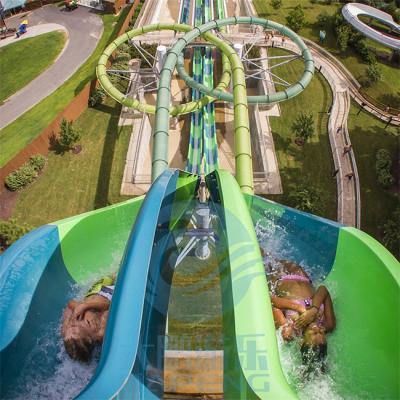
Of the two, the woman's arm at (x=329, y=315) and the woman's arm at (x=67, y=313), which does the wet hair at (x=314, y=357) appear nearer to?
the woman's arm at (x=329, y=315)

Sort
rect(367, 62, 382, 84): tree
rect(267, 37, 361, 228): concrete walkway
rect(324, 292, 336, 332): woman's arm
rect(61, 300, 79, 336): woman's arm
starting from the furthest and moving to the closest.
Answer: rect(367, 62, 382, 84): tree < rect(267, 37, 361, 228): concrete walkway < rect(61, 300, 79, 336): woman's arm < rect(324, 292, 336, 332): woman's arm

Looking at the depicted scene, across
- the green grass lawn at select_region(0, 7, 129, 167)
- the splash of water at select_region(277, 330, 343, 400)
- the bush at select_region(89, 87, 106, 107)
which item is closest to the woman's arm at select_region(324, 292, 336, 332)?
the splash of water at select_region(277, 330, 343, 400)

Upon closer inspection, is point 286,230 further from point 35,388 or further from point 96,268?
point 35,388

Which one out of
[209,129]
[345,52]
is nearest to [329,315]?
[209,129]

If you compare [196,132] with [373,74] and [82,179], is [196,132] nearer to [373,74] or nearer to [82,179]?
[82,179]

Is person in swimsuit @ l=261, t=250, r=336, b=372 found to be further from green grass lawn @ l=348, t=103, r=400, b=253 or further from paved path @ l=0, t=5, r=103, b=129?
paved path @ l=0, t=5, r=103, b=129
